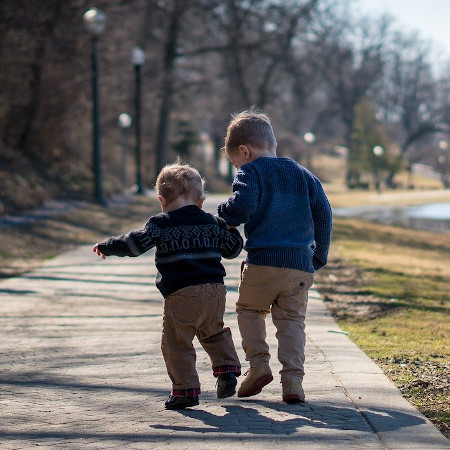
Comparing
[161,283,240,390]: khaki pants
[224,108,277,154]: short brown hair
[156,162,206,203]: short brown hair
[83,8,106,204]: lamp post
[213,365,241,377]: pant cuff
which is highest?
[83,8,106,204]: lamp post

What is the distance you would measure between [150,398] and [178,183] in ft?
3.85

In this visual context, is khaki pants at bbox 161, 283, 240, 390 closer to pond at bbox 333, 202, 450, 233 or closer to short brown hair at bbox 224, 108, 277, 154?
short brown hair at bbox 224, 108, 277, 154

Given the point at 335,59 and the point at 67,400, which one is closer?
the point at 67,400

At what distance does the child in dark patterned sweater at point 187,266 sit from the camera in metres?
4.92

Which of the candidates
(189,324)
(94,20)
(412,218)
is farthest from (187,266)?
(412,218)

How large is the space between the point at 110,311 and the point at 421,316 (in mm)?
2762

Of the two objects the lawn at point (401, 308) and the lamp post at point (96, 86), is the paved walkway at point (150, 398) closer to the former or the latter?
the lawn at point (401, 308)

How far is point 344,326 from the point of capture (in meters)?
7.62

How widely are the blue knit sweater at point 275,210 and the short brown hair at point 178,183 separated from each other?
17cm

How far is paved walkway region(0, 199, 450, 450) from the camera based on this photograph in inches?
164

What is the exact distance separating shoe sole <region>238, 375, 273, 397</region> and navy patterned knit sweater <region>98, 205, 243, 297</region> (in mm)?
574

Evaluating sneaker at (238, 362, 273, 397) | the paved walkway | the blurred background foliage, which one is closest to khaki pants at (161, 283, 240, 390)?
sneaker at (238, 362, 273, 397)

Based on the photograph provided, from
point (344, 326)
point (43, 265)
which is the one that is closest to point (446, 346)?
point (344, 326)

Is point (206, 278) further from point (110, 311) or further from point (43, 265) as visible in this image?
point (43, 265)
